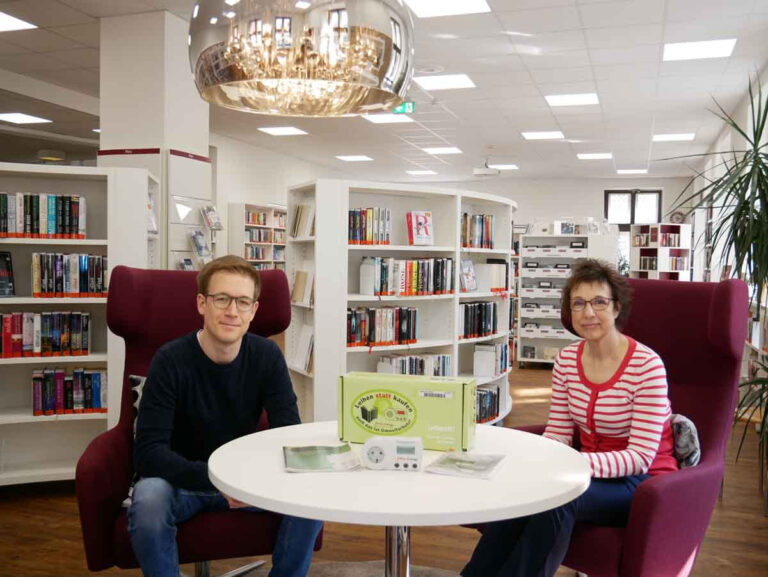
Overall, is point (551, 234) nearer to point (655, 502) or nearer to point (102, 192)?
point (102, 192)

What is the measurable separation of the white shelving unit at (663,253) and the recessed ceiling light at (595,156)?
2240 millimetres

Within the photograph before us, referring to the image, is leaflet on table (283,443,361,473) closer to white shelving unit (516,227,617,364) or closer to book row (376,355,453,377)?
book row (376,355,453,377)

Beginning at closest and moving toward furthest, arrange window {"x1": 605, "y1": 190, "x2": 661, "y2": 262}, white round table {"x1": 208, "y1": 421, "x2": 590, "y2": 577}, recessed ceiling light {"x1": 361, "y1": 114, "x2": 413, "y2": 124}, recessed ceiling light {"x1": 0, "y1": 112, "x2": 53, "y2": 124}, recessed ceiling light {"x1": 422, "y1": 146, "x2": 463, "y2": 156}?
white round table {"x1": 208, "y1": 421, "x2": 590, "y2": 577}, recessed ceiling light {"x1": 0, "y1": 112, "x2": 53, "y2": 124}, recessed ceiling light {"x1": 361, "y1": 114, "x2": 413, "y2": 124}, recessed ceiling light {"x1": 422, "y1": 146, "x2": 463, "y2": 156}, window {"x1": 605, "y1": 190, "x2": 661, "y2": 262}

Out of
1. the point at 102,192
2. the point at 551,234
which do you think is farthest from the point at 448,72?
the point at 102,192

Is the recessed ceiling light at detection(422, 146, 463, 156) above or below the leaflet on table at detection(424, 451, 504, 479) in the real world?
above

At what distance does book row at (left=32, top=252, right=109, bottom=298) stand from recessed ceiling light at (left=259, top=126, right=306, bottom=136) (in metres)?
7.13

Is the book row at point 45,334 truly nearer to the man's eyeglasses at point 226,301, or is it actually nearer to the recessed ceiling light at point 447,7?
the man's eyeglasses at point 226,301

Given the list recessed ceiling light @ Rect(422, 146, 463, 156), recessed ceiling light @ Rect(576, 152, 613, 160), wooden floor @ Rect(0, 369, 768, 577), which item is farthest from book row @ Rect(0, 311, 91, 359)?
recessed ceiling light @ Rect(576, 152, 613, 160)

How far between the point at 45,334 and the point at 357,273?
6.15 feet

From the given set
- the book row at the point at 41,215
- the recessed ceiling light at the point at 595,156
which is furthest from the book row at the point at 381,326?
the recessed ceiling light at the point at 595,156

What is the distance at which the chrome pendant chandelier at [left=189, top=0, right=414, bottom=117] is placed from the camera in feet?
4.99

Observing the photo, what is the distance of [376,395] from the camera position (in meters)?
1.90

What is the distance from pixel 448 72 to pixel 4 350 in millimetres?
5159

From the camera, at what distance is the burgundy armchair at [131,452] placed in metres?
2.00
